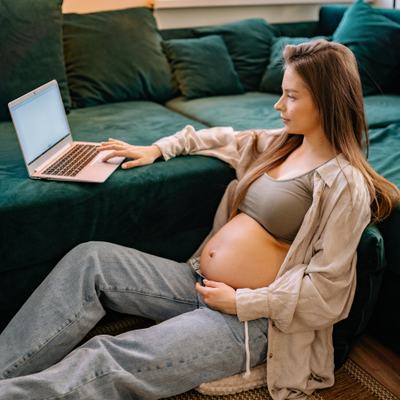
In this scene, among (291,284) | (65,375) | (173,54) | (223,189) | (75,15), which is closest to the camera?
(65,375)

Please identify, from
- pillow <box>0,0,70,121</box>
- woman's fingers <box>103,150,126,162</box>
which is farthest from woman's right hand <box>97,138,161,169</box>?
pillow <box>0,0,70,121</box>

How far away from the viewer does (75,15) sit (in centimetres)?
232

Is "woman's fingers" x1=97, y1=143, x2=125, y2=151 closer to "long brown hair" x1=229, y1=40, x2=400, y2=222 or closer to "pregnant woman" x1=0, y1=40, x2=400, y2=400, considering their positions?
"pregnant woman" x1=0, y1=40, x2=400, y2=400

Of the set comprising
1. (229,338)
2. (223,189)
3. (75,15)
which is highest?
(75,15)

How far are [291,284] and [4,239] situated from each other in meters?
0.77

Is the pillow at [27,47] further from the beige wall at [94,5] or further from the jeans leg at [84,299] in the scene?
the jeans leg at [84,299]

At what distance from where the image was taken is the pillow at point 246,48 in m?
2.66

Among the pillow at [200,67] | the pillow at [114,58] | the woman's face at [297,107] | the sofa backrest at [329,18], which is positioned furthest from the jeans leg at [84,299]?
the sofa backrest at [329,18]

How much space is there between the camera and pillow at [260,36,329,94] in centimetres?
259

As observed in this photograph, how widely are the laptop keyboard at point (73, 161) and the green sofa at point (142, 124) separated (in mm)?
68

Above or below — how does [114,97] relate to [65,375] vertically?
above

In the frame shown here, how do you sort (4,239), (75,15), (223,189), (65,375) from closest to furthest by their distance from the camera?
(65,375) → (4,239) → (223,189) → (75,15)

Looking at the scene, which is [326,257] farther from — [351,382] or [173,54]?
[173,54]

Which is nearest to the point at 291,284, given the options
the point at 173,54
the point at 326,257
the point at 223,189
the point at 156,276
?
the point at 326,257
